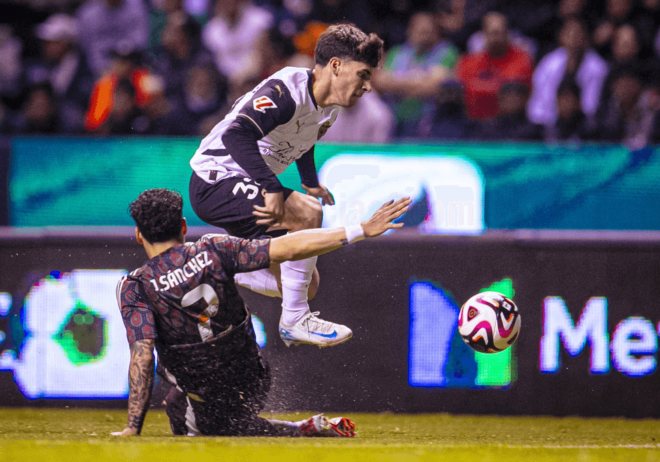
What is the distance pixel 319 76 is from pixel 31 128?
4.51 meters

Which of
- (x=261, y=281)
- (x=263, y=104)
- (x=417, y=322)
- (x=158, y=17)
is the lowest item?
(x=417, y=322)

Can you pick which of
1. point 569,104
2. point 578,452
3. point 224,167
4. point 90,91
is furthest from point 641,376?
point 90,91

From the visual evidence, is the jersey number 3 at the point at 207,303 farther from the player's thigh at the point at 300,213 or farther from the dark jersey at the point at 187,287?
the player's thigh at the point at 300,213

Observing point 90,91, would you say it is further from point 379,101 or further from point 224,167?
point 224,167

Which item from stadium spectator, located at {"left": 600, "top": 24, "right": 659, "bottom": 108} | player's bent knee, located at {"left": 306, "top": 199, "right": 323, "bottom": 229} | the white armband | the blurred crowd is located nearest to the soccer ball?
player's bent knee, located at {"left": 306, "top": 199, "right": 323, "bottom": 229}

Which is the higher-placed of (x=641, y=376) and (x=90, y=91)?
(x=90, y=91)

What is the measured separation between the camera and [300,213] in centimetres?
489

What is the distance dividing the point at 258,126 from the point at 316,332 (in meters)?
1.39

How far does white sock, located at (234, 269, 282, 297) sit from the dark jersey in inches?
39.1

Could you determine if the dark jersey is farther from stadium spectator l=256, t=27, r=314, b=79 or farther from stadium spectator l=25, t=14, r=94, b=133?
stadium spectator l=25, t=14, r=94, b=133

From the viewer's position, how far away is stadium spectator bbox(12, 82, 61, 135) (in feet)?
27.0

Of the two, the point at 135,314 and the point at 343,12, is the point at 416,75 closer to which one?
the point at 343,12

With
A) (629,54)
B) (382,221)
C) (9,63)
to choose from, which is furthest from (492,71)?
(9,63)

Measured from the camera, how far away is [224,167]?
194 inches
